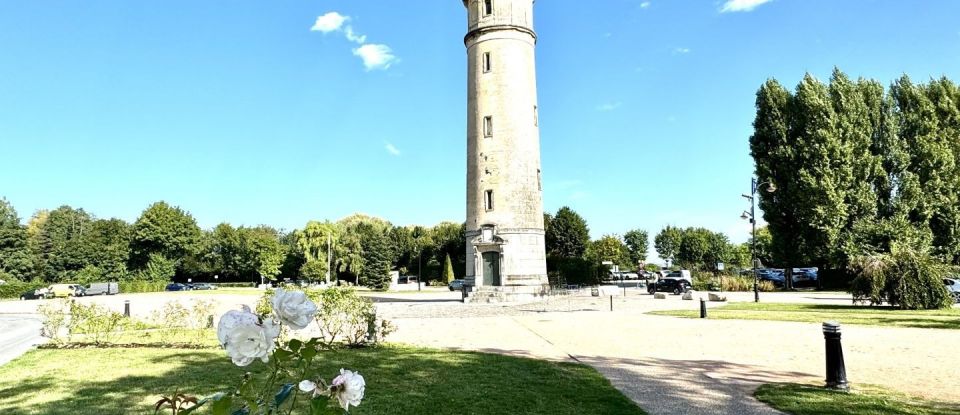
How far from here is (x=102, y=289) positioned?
5159 centimetres

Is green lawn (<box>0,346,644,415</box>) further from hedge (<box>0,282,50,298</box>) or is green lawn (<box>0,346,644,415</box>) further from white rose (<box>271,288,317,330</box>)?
hedge (<box>0,282,50,298</box>)

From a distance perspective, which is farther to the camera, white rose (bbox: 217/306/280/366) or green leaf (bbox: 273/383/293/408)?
green leaf (bbox: 273/383/293/408)

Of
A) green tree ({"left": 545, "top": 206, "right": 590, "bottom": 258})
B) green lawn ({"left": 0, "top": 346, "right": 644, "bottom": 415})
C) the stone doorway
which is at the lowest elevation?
green lawn ({"left": 0, "top": 346, "right": 644, "bottom": 415})

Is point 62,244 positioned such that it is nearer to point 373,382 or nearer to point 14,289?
point 14,289

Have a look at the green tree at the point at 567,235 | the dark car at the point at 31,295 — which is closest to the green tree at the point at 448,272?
the green tree at the point at 567,235

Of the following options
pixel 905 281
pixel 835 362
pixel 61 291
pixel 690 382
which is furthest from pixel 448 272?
pixel 835 362

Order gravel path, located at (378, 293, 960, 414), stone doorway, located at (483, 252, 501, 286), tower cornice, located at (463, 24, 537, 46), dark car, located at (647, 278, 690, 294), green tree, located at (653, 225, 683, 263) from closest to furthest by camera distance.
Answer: gravel path, located at (378, 293, 960, 414) → stone doorway, located at (483, 252, 501, 286) → tower cornice, located at (463, 24, 537, 46) → dark car, located at (647, 278, 690, 294) → green tree, located at (653, 225, 683, 263)

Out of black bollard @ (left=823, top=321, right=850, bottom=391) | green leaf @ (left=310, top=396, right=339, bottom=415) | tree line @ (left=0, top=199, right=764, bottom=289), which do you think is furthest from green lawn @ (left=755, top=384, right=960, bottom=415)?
tree line @ (left=0, top=199, right=764, bottom=289)

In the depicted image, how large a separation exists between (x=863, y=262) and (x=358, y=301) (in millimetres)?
21508

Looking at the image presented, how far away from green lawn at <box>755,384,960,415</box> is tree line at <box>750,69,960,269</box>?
34.6m

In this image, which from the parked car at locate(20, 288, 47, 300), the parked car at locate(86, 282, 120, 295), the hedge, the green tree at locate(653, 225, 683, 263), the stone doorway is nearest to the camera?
the stone doorway

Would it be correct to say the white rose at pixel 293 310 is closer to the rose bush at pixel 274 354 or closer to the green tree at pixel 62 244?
the rose bush at pixel 274 354

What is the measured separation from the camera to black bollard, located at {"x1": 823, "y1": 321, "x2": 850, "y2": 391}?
26.2 ft

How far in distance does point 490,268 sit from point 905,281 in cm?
1910
